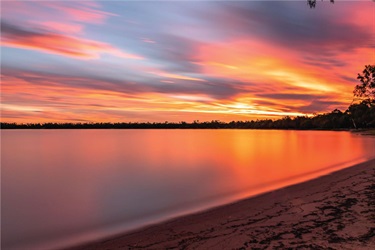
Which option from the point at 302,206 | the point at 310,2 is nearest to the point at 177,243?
→ the point at 302,206

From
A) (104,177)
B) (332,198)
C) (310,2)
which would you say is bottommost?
(104,177)

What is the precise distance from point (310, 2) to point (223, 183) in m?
9.48

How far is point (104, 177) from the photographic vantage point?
18203 millimetres

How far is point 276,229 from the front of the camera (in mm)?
6039

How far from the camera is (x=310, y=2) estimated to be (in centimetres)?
852

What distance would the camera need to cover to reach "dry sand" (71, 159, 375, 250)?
207 inches

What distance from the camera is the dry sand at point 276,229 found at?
17.3ft

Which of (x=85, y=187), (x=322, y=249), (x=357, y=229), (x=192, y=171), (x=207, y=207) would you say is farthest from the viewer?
(x=192, y=171)

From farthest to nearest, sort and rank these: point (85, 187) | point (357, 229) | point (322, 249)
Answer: point (85, 187) < point (357, 229) < point (322, 249)

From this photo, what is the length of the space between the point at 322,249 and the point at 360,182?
737 centimetres

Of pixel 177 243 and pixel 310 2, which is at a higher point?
pixel 310 2

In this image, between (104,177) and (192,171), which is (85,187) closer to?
(104,177)

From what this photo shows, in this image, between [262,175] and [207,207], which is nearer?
[207,207]

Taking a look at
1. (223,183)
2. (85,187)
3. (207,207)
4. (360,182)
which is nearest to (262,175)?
(223,183)
